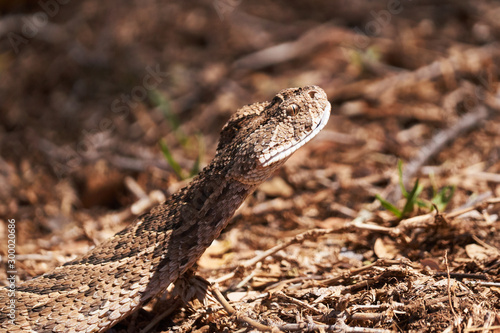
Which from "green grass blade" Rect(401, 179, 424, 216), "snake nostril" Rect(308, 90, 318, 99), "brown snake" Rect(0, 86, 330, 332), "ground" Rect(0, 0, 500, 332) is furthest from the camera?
"green grass blade" Rect(401, 179, 424, 216)

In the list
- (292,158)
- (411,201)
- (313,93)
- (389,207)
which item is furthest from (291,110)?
(292,158)

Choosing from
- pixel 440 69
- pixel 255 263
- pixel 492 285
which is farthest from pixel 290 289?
pixel 440 69

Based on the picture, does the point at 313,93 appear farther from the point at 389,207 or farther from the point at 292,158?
the point at 292,158

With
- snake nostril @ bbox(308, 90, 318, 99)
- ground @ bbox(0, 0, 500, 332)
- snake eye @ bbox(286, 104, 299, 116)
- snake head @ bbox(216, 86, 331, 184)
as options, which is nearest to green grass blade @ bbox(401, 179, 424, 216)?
ground @ bbox(0, 0, 500, 332)

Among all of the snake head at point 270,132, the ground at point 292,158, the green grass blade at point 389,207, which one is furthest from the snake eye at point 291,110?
the green grass blade at point 389,207

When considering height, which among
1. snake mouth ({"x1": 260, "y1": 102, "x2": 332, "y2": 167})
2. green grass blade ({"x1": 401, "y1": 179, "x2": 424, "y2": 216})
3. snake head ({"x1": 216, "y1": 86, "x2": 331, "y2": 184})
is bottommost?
green grass blade ({"x1": 401, "y1": 179, "x2": 424, "y2": 216})

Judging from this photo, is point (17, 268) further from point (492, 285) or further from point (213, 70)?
point (213, 70)

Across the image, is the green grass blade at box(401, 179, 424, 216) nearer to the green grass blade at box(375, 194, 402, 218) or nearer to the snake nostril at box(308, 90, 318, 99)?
the green grass blade at box(375, 194, 402, 218)

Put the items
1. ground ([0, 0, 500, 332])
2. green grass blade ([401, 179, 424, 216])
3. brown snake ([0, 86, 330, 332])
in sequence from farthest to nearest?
green grass blade ([401, 179, 424, 216]) < ground ([0, 0, 500, 332]) < brown snake ([0, 86, 330, 332])
